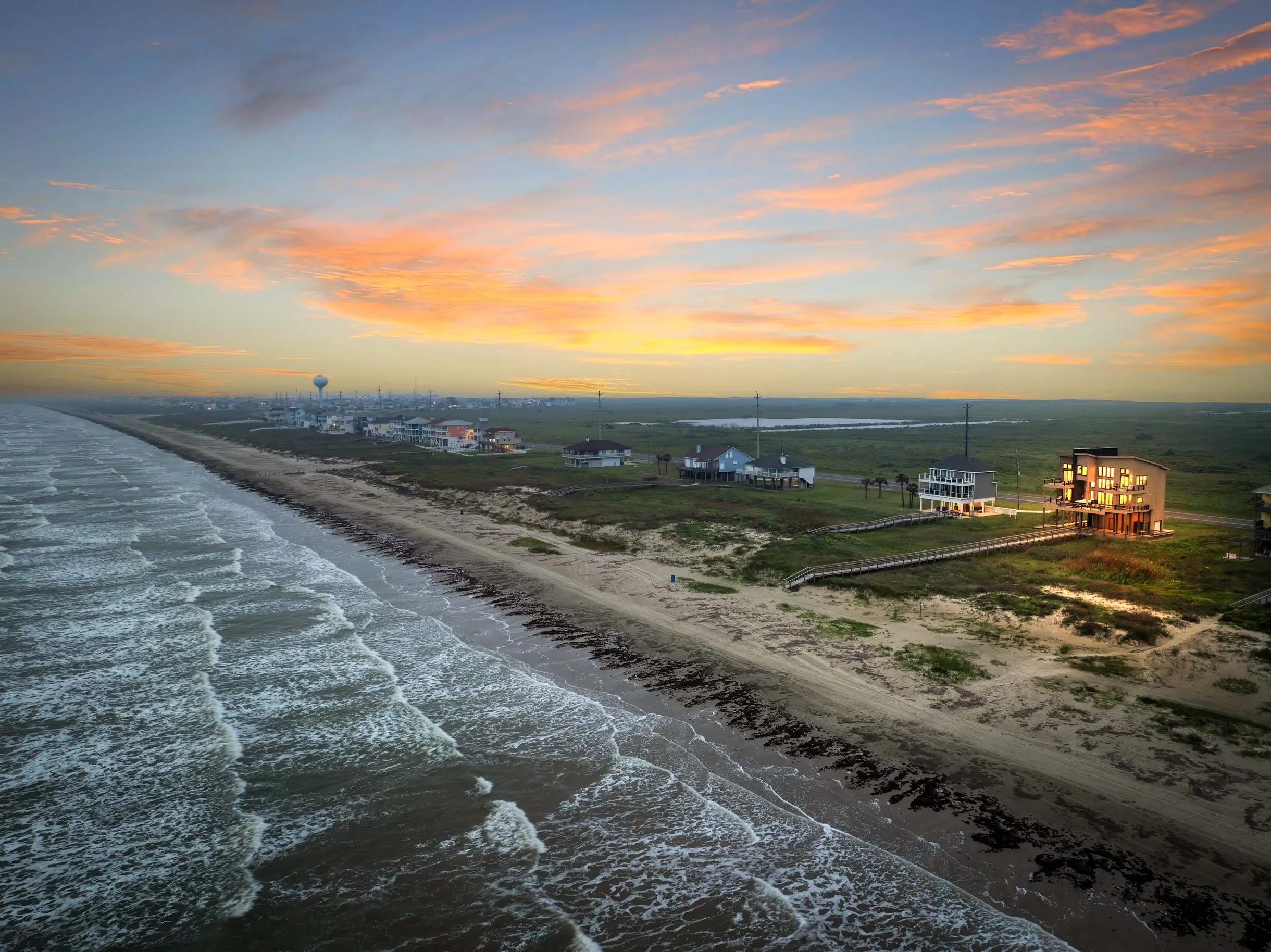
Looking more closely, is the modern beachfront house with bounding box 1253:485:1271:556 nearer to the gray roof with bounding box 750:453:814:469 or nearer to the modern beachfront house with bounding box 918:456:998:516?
the modern beachfront house with bounding box 918:456:998:516

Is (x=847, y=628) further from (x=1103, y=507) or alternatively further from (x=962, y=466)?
(x=962, y=466)

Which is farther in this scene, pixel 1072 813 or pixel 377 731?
pixel 377 731

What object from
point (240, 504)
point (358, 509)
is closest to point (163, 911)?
point (358, 509)

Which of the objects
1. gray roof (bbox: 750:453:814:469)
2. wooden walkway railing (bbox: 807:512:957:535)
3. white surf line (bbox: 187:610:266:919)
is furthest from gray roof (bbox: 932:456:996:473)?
white surf line (bbox: 187:610:266:919)

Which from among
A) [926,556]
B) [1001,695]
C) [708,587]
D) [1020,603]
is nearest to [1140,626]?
[1020,603]

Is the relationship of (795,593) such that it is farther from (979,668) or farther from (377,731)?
(377,731)
